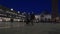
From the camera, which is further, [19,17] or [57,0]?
[19,17]

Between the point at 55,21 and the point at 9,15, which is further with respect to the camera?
the point at 9,15

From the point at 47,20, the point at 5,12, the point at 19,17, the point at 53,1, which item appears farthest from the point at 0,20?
the point at 53,1

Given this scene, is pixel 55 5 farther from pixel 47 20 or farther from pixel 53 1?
pixel 47 20

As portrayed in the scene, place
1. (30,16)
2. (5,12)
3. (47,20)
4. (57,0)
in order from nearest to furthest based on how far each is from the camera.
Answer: (30,16) < (57,0) < (47,20) < (5,12)

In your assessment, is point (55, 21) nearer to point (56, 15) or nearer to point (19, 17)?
point (56, 15)

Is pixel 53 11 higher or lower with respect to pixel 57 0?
lower

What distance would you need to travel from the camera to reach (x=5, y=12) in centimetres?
1412

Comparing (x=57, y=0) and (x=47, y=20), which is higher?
(x=57, y=0)

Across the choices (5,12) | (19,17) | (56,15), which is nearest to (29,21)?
(56,15)

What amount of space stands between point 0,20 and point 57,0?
5231 mm

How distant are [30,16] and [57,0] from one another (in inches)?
111

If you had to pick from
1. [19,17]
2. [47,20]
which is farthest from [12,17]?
[47,20]

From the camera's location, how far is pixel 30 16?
9.80 metres

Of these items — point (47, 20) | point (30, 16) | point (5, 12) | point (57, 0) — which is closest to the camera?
point (30, 16)
